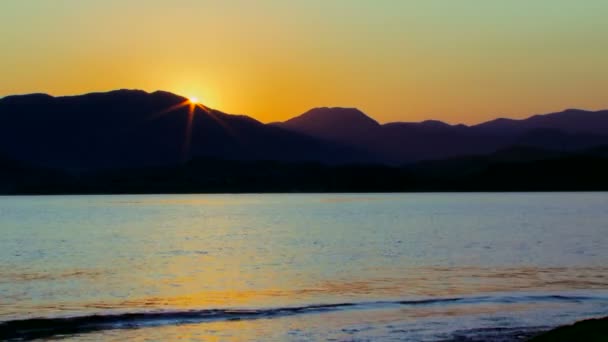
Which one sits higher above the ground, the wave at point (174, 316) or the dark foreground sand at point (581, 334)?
the dark foreground sand at point (581, 334)

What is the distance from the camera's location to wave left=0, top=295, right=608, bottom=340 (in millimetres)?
34562

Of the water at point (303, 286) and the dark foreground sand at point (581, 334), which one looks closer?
the dark foreground sand at point (581, 334)

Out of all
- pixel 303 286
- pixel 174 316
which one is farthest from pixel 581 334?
pixel 303 286

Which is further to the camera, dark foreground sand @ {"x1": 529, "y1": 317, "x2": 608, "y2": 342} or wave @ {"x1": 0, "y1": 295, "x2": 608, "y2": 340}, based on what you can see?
wave @ {"x1": 0, "y1": 295, "x2": 608, "y2": 340}

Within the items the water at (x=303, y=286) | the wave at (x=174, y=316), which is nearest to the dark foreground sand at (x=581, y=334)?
the water at (x=303, y=286)

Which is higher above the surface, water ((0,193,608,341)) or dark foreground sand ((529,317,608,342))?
dark foreground sand ((529,317,608,342))

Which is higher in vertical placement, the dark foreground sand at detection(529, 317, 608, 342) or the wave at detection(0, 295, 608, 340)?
the dark foreground sand at detection(529, 317, 608, 342)

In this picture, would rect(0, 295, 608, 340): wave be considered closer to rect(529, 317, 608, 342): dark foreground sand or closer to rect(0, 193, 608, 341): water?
rect(0, 193, 608, 341): water

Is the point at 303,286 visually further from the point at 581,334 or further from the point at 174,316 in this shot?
the point at 581,334

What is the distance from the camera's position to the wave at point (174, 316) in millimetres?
34562

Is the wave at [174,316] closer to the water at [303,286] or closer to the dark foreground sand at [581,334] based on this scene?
the water at [303,286]

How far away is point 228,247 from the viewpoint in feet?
269

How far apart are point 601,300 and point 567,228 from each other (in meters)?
67.5

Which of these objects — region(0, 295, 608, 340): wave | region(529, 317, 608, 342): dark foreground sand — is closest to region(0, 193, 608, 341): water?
region(0, 295, 608, 340): wave
